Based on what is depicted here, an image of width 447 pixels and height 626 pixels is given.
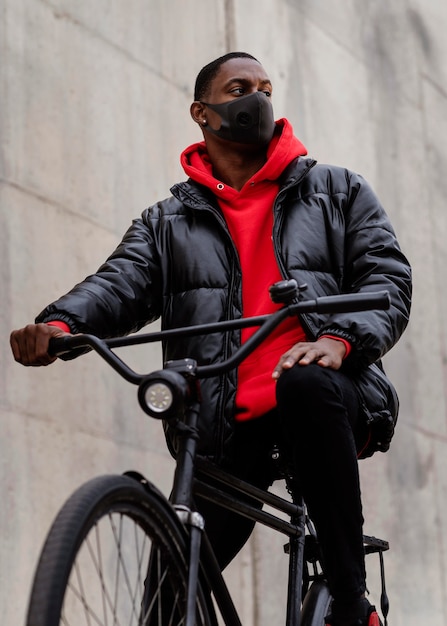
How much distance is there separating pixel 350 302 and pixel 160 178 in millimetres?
3893

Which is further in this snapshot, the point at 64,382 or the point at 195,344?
the point at 64,382

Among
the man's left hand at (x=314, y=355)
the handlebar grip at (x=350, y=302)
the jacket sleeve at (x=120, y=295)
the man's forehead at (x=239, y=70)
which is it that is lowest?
the man's left hand at (x=314, y=355)

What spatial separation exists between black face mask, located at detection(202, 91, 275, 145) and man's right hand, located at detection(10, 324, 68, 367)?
88cm

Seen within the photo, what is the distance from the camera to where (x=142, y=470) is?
6258 millimetres

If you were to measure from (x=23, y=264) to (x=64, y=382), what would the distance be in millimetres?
545

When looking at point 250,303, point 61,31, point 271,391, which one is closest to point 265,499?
point 271,391

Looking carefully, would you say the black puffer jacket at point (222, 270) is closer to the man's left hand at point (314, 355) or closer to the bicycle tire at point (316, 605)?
the man's left hand at point (314, 355)

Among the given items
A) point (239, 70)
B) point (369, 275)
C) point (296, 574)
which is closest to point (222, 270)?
point (369, 275)

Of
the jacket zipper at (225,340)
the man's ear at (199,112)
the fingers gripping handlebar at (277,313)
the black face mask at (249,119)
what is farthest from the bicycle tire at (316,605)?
the man's ear at (199,112)

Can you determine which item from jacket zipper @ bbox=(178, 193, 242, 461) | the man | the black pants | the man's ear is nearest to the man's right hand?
the man

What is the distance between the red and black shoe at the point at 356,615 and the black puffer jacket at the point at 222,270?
1.62ft

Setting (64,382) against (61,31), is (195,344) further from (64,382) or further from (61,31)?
(61,31)

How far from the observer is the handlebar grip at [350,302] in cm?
301

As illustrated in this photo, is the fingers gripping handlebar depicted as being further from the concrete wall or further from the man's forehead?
the concrete wall
